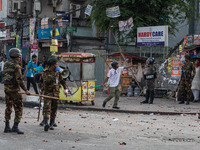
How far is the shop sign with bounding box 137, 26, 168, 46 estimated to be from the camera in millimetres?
20219

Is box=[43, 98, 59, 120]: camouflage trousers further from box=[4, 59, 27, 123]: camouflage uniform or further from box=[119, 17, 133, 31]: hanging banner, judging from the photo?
box=[119, 17, 133, 31]: hanging banner

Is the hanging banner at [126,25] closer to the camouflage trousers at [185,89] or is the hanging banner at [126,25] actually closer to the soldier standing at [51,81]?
the camouflage trousers at [185,89]

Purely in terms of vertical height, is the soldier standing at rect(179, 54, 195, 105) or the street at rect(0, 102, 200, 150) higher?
the soldier standing at rect(179, 54, 195, 105)

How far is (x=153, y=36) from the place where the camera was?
67.4 ft

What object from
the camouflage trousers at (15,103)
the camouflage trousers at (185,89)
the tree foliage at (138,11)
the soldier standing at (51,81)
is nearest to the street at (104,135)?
the camouflage trousers at (15,103)

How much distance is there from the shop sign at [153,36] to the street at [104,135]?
9334mm

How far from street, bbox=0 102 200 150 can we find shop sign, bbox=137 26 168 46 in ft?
30.6

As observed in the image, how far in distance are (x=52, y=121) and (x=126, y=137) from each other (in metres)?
1.98

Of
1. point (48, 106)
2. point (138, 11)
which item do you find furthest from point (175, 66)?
point (48, 106)

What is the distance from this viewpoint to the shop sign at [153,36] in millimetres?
20219

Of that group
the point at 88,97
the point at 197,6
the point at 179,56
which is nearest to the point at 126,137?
the point at 88,97

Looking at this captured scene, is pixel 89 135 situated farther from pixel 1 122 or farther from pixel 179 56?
pixel 179 56

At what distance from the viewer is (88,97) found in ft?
49.6

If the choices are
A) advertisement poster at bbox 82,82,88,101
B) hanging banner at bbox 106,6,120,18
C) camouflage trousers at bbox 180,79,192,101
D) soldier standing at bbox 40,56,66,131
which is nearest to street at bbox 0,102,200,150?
soldier standing at bbox 40,56,66,131
